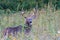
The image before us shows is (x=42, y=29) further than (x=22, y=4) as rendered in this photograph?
No

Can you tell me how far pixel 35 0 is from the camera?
50.6 ft

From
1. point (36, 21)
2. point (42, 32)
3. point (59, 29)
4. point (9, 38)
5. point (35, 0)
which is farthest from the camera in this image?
point (35, 0)

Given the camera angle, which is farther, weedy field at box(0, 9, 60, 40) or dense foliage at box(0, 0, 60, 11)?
dense foliage at box(0, 0, 60, 11)

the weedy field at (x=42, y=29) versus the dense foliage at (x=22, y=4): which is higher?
the weedy field at (x=42, y=29)

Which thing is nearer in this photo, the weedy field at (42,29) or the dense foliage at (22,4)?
the weedy field at (42,29)

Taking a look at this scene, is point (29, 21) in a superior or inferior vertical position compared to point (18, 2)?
superior

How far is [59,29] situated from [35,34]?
1.13 metres

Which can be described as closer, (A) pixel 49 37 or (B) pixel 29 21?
(A) pixel 49 37

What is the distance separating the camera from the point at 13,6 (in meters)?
15.8

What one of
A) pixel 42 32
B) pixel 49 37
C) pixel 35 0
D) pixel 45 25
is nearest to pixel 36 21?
pixel 45 25

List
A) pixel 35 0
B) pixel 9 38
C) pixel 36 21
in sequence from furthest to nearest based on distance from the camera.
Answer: pixel 35 0
pixel 36 21
pixel 9 38

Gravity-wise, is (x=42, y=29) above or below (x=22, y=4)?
above

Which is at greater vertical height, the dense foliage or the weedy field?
the weedy field

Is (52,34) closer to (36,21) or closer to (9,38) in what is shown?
(9,38)
